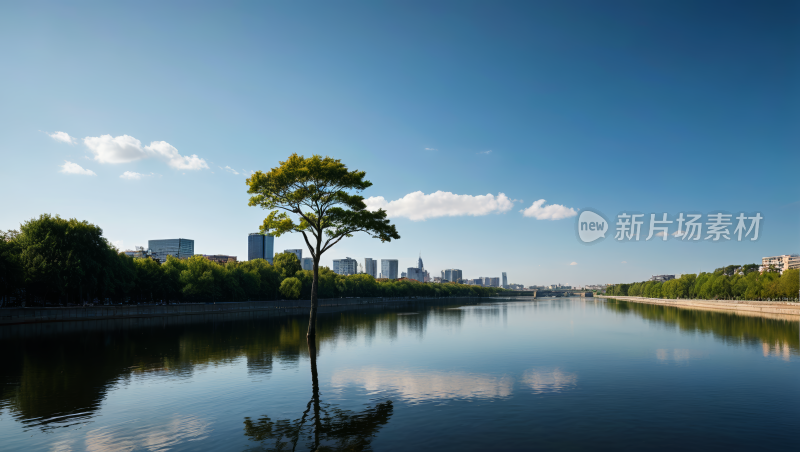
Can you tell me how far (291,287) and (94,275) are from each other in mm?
48147

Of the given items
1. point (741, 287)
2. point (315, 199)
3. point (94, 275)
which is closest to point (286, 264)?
point (94, 275)

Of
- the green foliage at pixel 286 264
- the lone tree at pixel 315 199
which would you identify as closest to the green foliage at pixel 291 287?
the green foliage at pixel 286 264

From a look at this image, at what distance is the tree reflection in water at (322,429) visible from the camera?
39.0ft

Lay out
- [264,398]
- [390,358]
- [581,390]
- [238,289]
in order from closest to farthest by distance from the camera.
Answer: [264,398] → [581,390] → [390,358] → [238,289]

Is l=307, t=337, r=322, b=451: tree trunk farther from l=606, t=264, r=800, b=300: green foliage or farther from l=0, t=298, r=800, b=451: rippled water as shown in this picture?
l=606, t=264, r=800, b=300: green foliage

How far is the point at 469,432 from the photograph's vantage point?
1291 centimetres

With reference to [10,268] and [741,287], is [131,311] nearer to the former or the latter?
[10,268]

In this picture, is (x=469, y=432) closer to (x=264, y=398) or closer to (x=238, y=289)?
(x=264, y=398)

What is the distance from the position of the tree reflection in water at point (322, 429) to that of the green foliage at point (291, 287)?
9424cm

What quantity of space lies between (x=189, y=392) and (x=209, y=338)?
2294cm

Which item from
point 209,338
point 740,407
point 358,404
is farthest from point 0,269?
point 740,407

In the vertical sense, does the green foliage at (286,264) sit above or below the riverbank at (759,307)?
above

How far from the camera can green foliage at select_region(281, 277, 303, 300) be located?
107 meters

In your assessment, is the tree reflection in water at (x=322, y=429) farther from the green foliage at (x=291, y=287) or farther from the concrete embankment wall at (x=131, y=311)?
the green foliage at (x=291, y=287)
